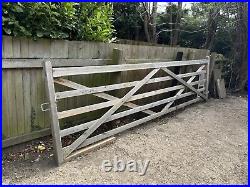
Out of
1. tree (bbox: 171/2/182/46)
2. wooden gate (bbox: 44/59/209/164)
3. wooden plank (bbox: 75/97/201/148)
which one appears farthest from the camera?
tree (bbox: 171/2/182/46)

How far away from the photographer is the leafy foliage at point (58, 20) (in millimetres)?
2998

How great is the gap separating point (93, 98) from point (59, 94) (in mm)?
1143

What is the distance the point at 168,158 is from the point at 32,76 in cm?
210

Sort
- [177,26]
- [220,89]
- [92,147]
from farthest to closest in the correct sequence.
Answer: [177,26] → [220,89] → [92,147]

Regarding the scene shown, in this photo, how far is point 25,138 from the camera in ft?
11.2

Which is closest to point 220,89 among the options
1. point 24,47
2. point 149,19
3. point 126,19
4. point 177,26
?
point 177,26

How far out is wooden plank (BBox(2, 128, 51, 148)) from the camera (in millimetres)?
3248

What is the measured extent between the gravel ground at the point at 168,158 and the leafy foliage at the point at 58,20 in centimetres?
163

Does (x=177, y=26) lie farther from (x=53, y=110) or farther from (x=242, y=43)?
(x=53, y=110)

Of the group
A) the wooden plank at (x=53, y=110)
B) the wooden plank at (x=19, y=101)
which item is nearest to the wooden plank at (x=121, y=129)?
the wooden plank at (x=53, y=110)

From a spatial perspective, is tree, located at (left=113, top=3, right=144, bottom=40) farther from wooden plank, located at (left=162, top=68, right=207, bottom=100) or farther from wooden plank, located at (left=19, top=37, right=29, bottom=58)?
wooden plank, located at (left=19, top=37, right=29, bottom=58)

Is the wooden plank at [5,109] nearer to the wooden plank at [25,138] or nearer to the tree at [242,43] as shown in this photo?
the wooden plank at [25,138]

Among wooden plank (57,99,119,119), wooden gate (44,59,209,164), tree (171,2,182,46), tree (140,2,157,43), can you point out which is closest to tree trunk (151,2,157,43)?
tree (140,2,157,43)

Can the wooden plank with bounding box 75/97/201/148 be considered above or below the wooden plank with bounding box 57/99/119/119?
below
